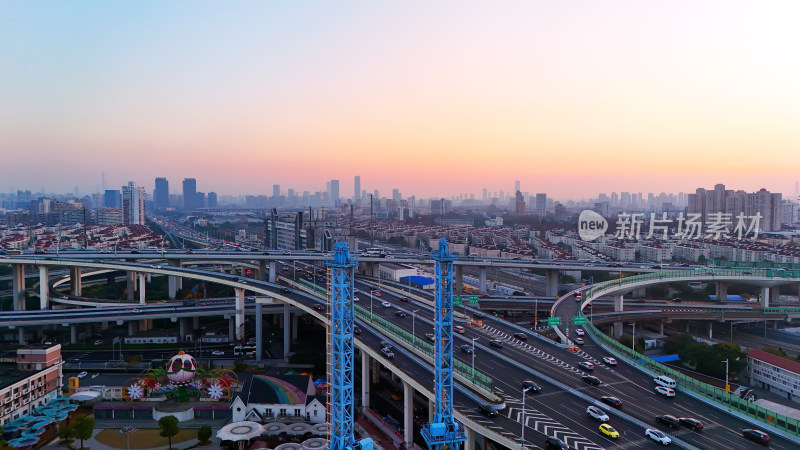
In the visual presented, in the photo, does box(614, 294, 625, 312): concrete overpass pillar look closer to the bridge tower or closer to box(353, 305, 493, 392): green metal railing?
box(353, 305, 493, 392): green metal railing

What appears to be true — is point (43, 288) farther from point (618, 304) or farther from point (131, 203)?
point (131, 203)

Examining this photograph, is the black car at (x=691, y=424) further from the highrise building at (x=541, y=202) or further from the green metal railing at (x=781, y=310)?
the highrise building at (x=541, y=202)

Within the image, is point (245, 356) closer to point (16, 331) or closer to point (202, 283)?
point (16, 331)

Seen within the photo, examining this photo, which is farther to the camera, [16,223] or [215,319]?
[16,223]

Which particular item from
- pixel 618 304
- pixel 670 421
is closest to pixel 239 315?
pixel 618 304

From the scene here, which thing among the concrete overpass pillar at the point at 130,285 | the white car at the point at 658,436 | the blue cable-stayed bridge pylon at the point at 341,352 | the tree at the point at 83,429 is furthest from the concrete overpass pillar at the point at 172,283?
the white car at the point at 658,436

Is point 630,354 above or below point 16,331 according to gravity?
above

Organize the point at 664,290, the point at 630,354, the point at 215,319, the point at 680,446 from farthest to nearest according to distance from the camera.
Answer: the point at 664,290
the point at 215,319
the point at 630,354
the point at 680,446

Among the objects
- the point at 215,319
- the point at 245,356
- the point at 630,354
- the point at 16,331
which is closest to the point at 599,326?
the point at 630,354
